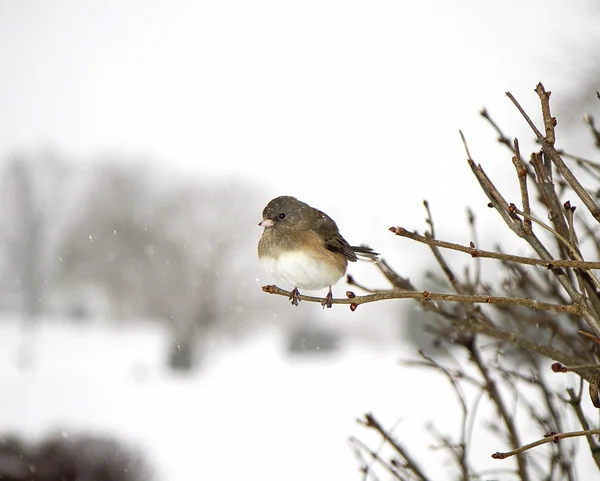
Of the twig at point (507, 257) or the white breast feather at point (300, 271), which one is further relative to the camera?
the white breast feather at point (300, 271)

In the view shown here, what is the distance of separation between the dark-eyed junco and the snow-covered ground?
414cm

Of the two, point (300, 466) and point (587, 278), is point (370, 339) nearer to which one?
point (300, 466)

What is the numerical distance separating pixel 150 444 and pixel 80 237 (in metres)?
8.33

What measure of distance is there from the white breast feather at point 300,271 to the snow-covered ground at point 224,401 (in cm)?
417

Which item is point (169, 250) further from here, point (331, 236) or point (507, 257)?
point (507, 257)

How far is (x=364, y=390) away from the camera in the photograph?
32.0 ft

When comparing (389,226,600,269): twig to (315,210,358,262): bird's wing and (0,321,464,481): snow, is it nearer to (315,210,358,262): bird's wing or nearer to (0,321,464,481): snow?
(315,210,358,262): bird's wing

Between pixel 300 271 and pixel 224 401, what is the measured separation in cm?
886

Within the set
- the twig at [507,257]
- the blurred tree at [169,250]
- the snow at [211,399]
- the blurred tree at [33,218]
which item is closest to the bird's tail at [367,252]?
the twig at [507,257]

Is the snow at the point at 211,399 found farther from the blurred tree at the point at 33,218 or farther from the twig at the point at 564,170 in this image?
the twig at the point at 564,170

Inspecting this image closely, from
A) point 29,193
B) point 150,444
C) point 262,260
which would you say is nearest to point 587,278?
point 262,260

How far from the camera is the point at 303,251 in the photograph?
114 centimetres

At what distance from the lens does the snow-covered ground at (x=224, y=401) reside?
22.3ft

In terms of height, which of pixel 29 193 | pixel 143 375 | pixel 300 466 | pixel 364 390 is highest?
pixel 29 193
